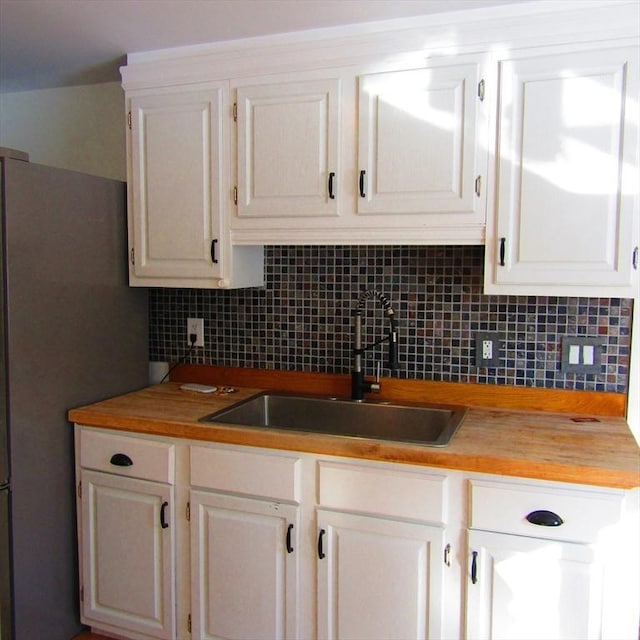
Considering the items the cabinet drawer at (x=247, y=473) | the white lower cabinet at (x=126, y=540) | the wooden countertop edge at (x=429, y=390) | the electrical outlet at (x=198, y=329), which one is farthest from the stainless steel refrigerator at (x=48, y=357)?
the cabinet drawer at (x=247, y=473)

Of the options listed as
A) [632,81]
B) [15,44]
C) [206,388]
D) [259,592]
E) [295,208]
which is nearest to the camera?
[632,81]

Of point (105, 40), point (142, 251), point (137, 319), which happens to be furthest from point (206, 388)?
point (105, 40)

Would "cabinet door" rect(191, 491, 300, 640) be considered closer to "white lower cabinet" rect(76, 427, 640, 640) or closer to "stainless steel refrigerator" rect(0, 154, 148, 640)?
"white lower cabinet" rect(76, 427, 640, 640)

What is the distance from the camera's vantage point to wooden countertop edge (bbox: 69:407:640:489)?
5.27 ft

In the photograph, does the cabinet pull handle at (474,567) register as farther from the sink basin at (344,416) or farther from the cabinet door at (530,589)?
the sink basin at (344,416)

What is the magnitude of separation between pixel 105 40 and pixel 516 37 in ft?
4.79

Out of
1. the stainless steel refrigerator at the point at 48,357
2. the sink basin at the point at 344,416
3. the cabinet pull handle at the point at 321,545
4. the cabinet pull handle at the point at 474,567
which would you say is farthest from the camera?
the sink basin at the point at 344,416

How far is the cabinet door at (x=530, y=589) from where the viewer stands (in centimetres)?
164

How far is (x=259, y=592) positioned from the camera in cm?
198

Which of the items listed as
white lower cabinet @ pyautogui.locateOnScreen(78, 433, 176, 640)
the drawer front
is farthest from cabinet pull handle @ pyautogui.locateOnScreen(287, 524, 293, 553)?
white lower cabinet @ pyautogui.locateOnScreen(78, 433, 176, 640)

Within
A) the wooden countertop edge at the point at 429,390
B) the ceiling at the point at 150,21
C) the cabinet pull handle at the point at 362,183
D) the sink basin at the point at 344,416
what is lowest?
the sink basin at the point at 344,416

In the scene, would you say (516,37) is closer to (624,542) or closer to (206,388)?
(624,542)

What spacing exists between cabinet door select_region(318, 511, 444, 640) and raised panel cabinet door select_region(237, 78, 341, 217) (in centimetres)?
106

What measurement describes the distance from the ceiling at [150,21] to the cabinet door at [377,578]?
62.8 inches
